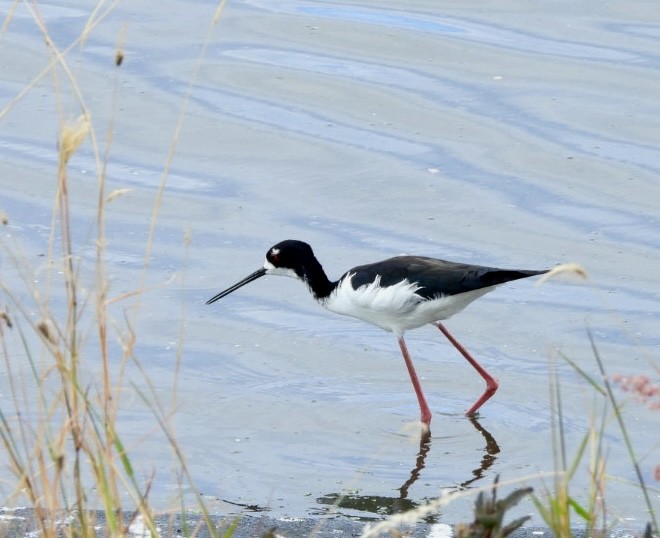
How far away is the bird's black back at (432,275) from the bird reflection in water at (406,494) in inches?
26.1

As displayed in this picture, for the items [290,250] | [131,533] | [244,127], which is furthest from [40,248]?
[131,533]

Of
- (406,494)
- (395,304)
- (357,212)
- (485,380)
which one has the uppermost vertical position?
(357,212)

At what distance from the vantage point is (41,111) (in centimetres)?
1064

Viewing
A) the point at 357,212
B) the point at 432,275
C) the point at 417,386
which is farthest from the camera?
the point at 357,212

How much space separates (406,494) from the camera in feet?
18.9

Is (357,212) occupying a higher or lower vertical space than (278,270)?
higher

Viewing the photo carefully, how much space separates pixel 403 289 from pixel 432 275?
0.16 m

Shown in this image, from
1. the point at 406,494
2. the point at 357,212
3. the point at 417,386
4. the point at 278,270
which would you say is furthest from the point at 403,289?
the point at 357,212

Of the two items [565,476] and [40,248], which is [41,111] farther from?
[565,476]

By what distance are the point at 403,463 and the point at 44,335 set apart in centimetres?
333

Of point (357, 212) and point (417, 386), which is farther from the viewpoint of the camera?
point (357, 212)

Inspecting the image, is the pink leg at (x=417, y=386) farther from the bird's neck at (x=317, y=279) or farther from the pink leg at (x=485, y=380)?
the bird's neck at (x=317, y=279)

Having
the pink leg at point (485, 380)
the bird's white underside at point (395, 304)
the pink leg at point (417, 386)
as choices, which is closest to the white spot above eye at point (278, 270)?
the bird's white underside at point (395, 304)

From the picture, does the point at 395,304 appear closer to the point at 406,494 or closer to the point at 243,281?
the point at 243,281
